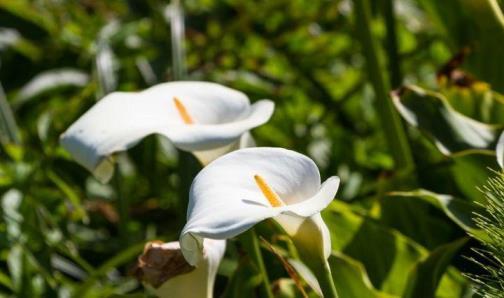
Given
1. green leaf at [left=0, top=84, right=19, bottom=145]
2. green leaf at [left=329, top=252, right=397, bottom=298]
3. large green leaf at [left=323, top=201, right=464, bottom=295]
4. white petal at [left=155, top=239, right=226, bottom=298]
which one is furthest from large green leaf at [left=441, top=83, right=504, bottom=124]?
green leaf at [left=0, top=84, right=19, bottom=145]

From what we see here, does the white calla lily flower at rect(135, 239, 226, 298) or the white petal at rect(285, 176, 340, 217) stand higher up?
the white petal at rect(285, 176, 340, 217)

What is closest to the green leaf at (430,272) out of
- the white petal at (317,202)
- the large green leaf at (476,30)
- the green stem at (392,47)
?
the white petal at (317,202)

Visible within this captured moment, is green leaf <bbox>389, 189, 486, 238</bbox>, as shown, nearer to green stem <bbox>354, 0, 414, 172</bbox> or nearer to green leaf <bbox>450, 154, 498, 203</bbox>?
green leaf <bbox>450, 154, 498, 203</bbox>

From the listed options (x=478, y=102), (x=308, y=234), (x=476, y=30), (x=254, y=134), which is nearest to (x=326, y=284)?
(x=308, y=234)

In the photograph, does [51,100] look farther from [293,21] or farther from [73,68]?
[293,21]

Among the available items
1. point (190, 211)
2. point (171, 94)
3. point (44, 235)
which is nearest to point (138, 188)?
point (44, 235)

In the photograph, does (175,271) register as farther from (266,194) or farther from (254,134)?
(254,134)
